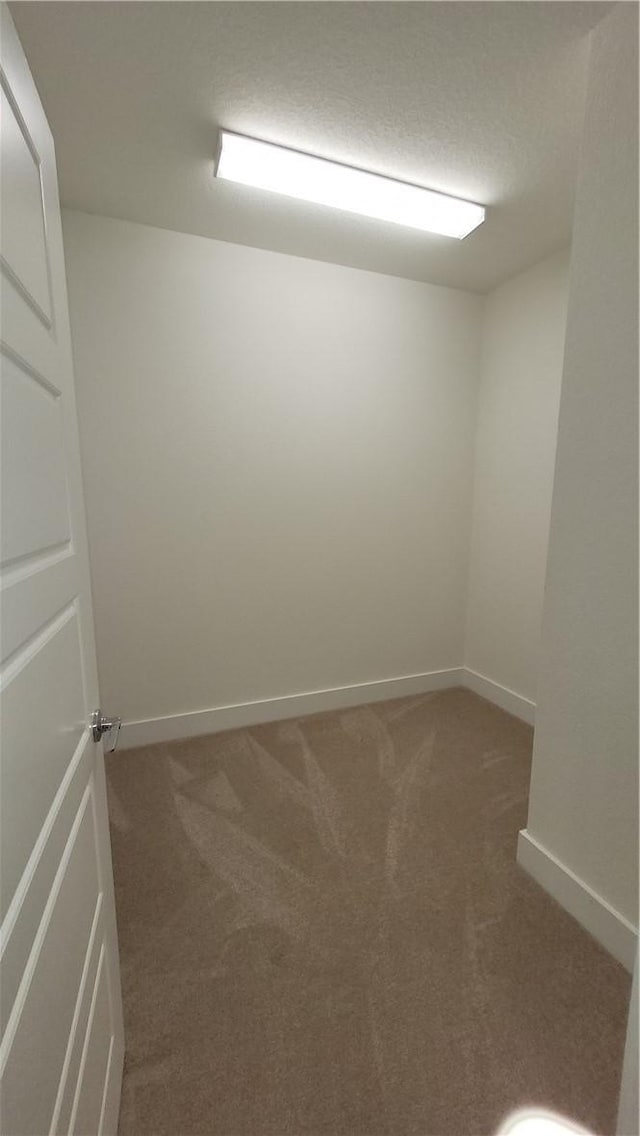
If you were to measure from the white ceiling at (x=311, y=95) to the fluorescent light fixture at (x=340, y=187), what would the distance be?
4 centimetres

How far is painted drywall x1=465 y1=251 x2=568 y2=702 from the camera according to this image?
241cm

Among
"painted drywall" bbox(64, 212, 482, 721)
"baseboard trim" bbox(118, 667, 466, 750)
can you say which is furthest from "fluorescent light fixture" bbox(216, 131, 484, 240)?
"baseboard trim" bbox(118, 667, 466, 750)

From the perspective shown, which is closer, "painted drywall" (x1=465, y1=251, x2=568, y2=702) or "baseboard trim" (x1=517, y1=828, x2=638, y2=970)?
"baseboard trim" (x1=517, y1=828, x2=638, y2=970)

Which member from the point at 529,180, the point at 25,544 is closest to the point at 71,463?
the point at 25,544

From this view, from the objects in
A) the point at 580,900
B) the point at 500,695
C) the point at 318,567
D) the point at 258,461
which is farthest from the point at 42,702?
the point at 500,695

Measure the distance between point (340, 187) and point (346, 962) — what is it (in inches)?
107

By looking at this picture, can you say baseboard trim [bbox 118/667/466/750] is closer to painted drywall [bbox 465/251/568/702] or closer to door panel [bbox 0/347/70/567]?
painted drywall [bbox 465/251/568/702]

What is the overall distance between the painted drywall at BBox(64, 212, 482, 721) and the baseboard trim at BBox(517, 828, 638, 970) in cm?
141

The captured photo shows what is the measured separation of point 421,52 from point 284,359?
50.6 inches

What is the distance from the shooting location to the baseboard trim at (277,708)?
244 centimetres

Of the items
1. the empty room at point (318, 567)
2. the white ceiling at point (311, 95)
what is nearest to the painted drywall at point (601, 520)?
the empty room at point (318, 567)

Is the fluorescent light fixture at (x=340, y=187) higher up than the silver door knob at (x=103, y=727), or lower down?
higher up

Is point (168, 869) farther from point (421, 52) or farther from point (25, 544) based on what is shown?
point (421, 52)

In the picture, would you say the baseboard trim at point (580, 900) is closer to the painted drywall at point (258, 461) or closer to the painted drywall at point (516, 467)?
the painted drywall at point (516, 467)
